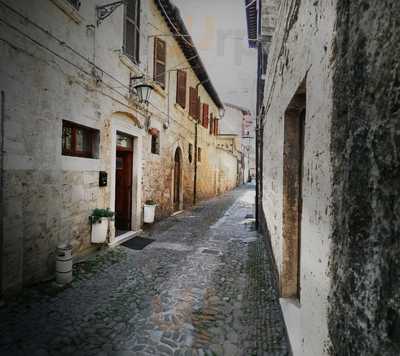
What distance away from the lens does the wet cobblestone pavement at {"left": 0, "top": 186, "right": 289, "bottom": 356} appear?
2373 millimetres

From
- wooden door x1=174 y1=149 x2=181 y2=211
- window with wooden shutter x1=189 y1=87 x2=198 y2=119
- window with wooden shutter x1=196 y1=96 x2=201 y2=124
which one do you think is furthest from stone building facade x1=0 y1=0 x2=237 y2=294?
window with wooden shutter x1=196 y1=96 x2=201 y2=124

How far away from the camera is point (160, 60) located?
7578 millimetres

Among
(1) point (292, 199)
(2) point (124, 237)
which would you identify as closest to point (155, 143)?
(2) point (124, 237)

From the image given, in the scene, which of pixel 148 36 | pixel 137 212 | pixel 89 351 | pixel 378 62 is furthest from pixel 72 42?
pixel 378 62

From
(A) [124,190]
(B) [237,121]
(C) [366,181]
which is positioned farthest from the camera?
(B) [237,121]

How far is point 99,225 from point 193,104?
8.21m

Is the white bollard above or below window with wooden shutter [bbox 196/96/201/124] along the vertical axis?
below

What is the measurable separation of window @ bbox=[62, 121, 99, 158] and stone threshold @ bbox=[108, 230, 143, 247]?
6.51ft

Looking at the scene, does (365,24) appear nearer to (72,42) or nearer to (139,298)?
(139,298)

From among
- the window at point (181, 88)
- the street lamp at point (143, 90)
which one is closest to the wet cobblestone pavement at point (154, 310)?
the street lamp at point (143, 90)

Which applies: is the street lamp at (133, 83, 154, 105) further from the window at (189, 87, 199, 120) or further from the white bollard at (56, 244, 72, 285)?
the window at (189, 87, 199, 120)

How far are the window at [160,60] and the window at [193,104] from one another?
3.15 meters

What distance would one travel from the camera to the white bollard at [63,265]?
142 inches

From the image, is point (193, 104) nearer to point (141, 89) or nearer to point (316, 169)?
point (141, 89)
